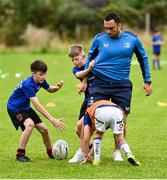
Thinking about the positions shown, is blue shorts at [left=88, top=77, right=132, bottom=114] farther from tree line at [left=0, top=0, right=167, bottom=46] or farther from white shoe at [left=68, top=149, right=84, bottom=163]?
tree line at [left=0, top=0, right=167, bottom=46]

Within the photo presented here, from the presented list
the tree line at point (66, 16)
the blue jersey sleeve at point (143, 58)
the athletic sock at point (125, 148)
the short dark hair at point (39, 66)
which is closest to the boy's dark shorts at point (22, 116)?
the short dark hair at point (39, 66)

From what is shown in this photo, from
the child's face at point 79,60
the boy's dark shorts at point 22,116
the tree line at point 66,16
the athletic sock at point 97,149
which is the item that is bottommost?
the tree line at point 66,16

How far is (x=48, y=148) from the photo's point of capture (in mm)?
10164

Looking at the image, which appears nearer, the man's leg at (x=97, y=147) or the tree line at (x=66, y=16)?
the man's leg at (x=97, y=147)

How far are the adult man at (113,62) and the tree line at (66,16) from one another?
46460 mm

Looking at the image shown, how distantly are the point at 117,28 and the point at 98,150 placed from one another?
167 centimetres

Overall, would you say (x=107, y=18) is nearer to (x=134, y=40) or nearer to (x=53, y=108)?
(x=134, y=40)

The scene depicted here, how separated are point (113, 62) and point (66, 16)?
5114 centimetres

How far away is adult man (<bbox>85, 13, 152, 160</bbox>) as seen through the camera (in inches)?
371

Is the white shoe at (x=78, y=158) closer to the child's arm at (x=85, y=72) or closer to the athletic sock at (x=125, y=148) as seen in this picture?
the athletic sock at (x=125, y=148)

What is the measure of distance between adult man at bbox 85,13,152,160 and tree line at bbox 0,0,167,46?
1829 inches

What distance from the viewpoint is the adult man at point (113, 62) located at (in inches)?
371

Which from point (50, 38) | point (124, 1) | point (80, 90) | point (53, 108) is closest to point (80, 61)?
point (80, 90)

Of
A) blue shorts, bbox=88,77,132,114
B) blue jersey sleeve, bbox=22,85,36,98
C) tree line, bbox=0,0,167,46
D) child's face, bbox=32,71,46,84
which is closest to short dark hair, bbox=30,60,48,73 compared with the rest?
child's face, bbox=32,71,46,84
